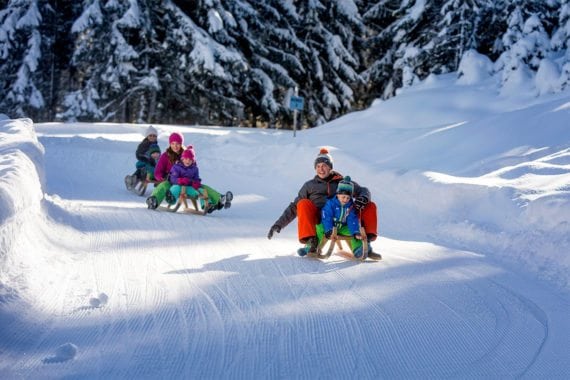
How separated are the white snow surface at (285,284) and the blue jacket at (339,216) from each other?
0.37 meters

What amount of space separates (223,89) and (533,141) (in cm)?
1578

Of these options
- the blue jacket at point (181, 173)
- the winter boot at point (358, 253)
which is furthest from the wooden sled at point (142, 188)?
the winter boot at point (358, 253)

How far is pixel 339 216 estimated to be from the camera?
221 inches

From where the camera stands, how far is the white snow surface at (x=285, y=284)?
117 inches

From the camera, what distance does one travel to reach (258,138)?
16656mm

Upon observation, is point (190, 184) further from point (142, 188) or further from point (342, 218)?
point (342, 218)

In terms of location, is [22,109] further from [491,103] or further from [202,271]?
[202,271]

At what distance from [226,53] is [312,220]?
17188 mm

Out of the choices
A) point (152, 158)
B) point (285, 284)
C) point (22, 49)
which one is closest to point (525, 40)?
point (152, 158)

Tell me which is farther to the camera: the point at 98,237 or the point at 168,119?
the point at 168,119

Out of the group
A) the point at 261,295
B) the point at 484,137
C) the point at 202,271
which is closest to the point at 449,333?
the point at 261,295

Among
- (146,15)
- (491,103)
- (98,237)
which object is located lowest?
(98,237)

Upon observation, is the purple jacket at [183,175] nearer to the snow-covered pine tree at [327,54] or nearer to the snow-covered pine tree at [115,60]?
the snow-covered pine tree at [115,60]

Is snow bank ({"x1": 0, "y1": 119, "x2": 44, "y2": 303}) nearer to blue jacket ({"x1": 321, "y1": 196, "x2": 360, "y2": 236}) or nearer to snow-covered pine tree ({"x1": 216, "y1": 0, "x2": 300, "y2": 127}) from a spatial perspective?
blue jacket ({"x1": 321, "y1": 196, "x2": 360, "y2": 236})
